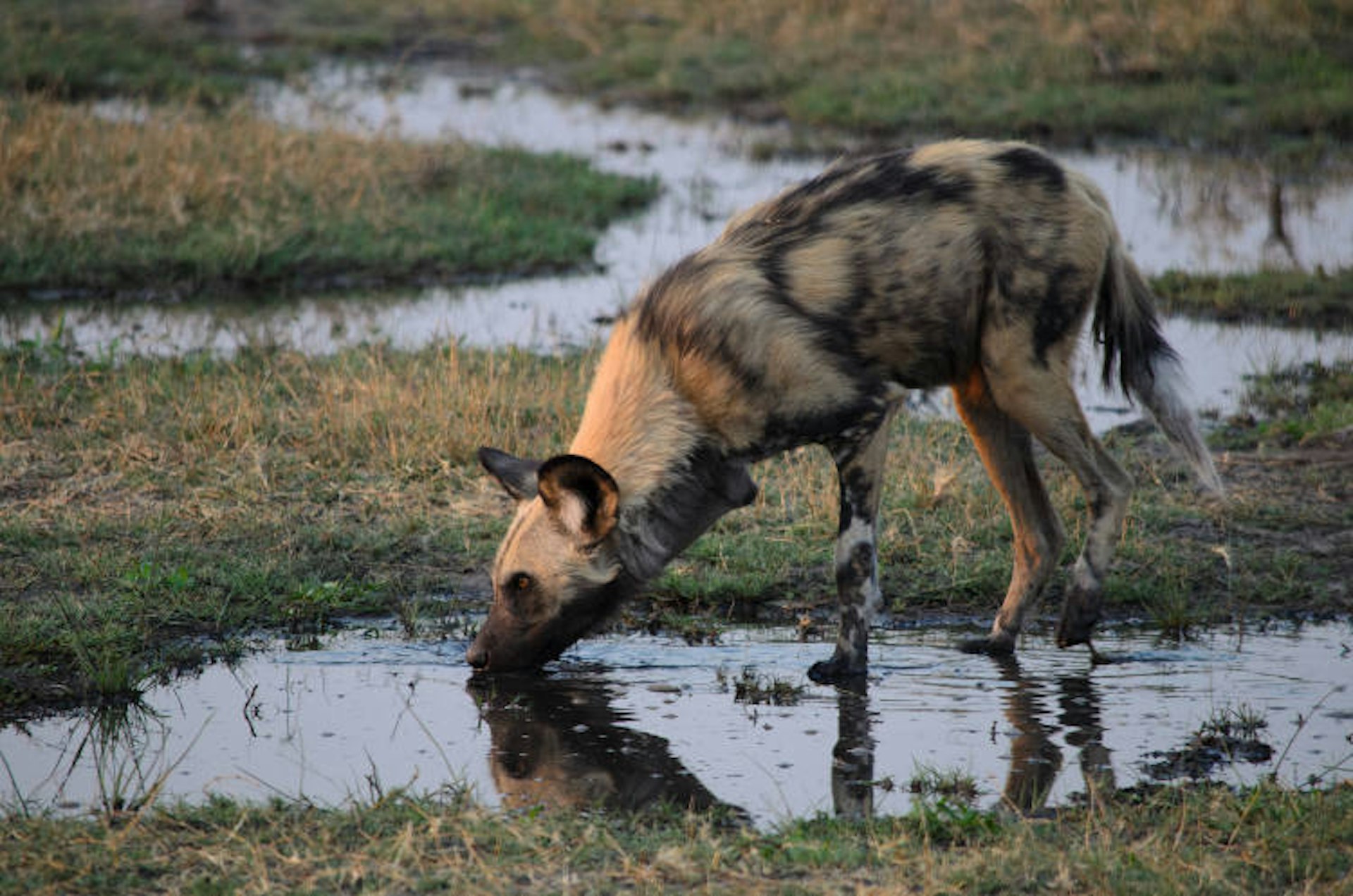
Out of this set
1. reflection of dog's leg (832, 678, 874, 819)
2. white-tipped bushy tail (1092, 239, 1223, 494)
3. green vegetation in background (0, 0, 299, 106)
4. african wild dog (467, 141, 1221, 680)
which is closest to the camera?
reflection of dog's leg (832, 678, 874, 819)

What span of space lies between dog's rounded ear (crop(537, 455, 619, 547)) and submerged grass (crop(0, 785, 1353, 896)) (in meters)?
0.97

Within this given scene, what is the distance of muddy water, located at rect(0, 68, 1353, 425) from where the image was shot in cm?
898

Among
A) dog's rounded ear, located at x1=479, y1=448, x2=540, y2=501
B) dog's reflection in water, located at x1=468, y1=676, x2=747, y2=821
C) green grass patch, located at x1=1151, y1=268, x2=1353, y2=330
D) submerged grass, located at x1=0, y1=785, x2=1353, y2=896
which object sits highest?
dog's rounded ear, located at x1=479, y1=448, x2=540, y2=501

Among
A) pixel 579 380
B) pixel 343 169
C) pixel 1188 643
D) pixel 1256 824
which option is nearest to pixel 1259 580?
pixel 1188 643

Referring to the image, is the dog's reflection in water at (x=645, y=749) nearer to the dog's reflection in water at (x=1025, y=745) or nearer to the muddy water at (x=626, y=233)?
the dog's reflection in water at (x=1025, y=745)

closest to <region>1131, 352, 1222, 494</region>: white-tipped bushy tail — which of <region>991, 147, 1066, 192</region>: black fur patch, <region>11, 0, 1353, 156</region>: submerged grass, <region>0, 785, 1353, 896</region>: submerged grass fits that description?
<region>991, 147, 1066, 192</region>: black fur patch

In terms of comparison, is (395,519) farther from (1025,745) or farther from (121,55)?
(121,55)

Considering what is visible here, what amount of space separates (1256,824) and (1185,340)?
5682 mm

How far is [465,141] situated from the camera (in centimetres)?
1310

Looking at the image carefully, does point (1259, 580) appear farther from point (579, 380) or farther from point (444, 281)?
point (444, 281)

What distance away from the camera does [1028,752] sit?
450cm

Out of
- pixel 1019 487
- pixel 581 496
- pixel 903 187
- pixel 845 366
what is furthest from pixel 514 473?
pixel 1019 487

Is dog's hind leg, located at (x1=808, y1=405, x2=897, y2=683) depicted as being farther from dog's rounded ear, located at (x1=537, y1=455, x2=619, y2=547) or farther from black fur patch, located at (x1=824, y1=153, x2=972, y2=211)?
dog's rounded ear, located at (x1=537, y1=455, x2=619, y2=547)

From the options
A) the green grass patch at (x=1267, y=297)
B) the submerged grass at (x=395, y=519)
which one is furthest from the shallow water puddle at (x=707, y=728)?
the green grass patch at (x=1267, y=297)
